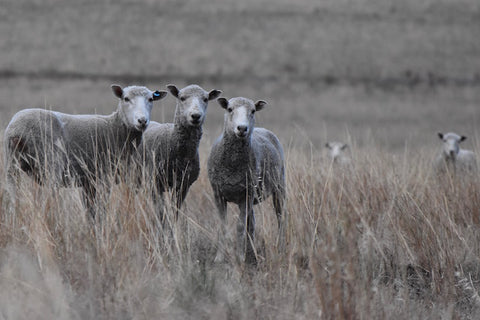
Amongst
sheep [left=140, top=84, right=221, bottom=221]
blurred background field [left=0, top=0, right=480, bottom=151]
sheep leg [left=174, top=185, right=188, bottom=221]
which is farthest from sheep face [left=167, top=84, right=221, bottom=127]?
blurred background field [left=0, top=0, right=480, bottom=151]

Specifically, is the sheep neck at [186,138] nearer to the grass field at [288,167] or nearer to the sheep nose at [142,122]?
the sheep nose at [142,122]

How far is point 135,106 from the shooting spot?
5.10 metres

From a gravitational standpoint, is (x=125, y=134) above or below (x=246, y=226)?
above

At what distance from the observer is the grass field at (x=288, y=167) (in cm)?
337

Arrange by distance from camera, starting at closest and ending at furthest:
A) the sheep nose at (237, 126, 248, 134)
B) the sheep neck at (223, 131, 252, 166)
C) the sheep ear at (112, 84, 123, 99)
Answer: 1. the sheep nose at (237, 126, 248, 134)
2. the sheep neck at (223, 131, 252, 166)
3. the sheep ear at (112, 84, 123, 99)

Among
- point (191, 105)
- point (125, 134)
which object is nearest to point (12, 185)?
point (125, 134)

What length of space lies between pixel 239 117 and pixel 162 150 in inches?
35.3

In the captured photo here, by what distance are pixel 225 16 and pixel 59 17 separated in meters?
8.11

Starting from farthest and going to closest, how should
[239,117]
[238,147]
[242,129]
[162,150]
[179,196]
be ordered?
1. [162,150]
2. [179,196]
3. [238,147]
4. [239,117]
5. [242,129]

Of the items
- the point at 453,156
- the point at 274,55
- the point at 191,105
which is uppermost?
the point at 274,55

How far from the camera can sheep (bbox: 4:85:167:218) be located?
15.9ft

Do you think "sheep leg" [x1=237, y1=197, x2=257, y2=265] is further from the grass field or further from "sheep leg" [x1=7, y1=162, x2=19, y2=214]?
"sheep leg" [x1=7, y1=162, x2=19, y2=214]

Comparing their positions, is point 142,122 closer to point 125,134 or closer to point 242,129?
point 125,134

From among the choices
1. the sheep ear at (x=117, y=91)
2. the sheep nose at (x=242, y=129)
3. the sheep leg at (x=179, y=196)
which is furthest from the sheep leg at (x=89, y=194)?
the sheep nose at (x=242, y=129)
